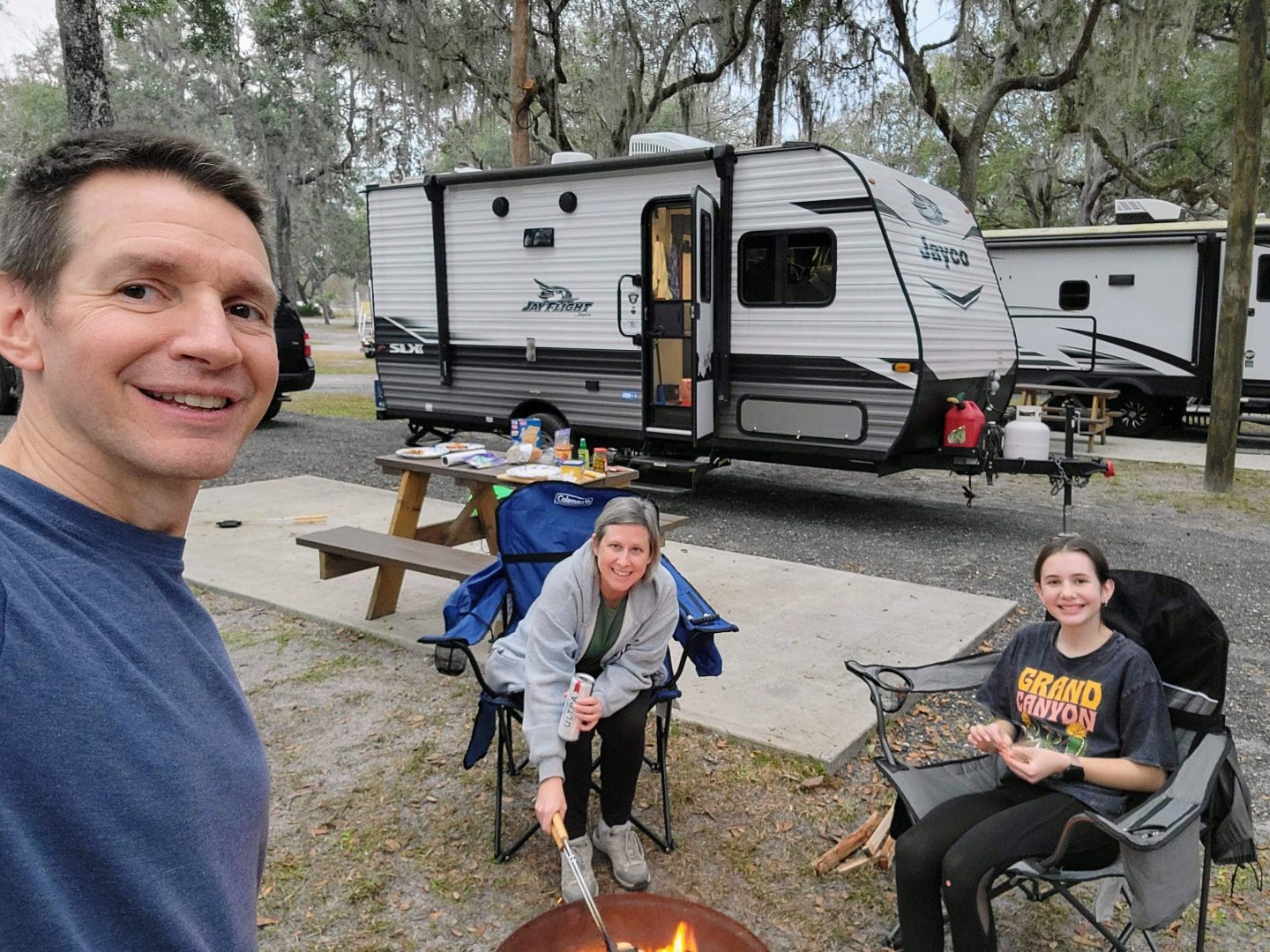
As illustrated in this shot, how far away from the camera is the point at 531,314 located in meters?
8.09

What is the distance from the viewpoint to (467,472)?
4980 millimetres

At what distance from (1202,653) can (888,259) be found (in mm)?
4580

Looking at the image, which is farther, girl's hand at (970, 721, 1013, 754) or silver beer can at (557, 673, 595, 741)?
silver beer can at (557, 673, 595, 741)

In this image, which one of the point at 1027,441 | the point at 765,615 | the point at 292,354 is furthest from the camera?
the point at 292,354

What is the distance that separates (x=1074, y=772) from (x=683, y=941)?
3.67 feet

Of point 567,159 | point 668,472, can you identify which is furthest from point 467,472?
point 567,159

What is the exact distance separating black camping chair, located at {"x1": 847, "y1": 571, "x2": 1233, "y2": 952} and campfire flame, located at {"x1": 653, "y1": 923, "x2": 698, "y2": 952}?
0.88m

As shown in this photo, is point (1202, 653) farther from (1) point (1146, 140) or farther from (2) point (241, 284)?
(1) point (1146, 140)

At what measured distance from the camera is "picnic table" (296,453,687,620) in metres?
4.20

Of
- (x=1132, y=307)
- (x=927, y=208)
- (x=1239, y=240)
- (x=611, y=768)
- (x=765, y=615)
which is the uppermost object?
(x=927, y=208)

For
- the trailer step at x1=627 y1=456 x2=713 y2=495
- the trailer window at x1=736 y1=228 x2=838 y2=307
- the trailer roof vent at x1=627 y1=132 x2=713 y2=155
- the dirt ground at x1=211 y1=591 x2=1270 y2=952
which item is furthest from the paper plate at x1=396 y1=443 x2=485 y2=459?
the trailer roof vent at x1=627 y1=132 x2=713 y2=155

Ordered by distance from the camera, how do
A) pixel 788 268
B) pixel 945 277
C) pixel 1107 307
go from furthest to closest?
1. pixel 1107 307
2. pixel 945 277
3. pixel 788 268

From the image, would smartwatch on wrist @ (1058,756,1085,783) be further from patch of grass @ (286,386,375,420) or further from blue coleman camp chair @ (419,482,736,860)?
patch of grass @ (286,386,375,420)

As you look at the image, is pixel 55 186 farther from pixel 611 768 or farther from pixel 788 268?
pixel 788 268
